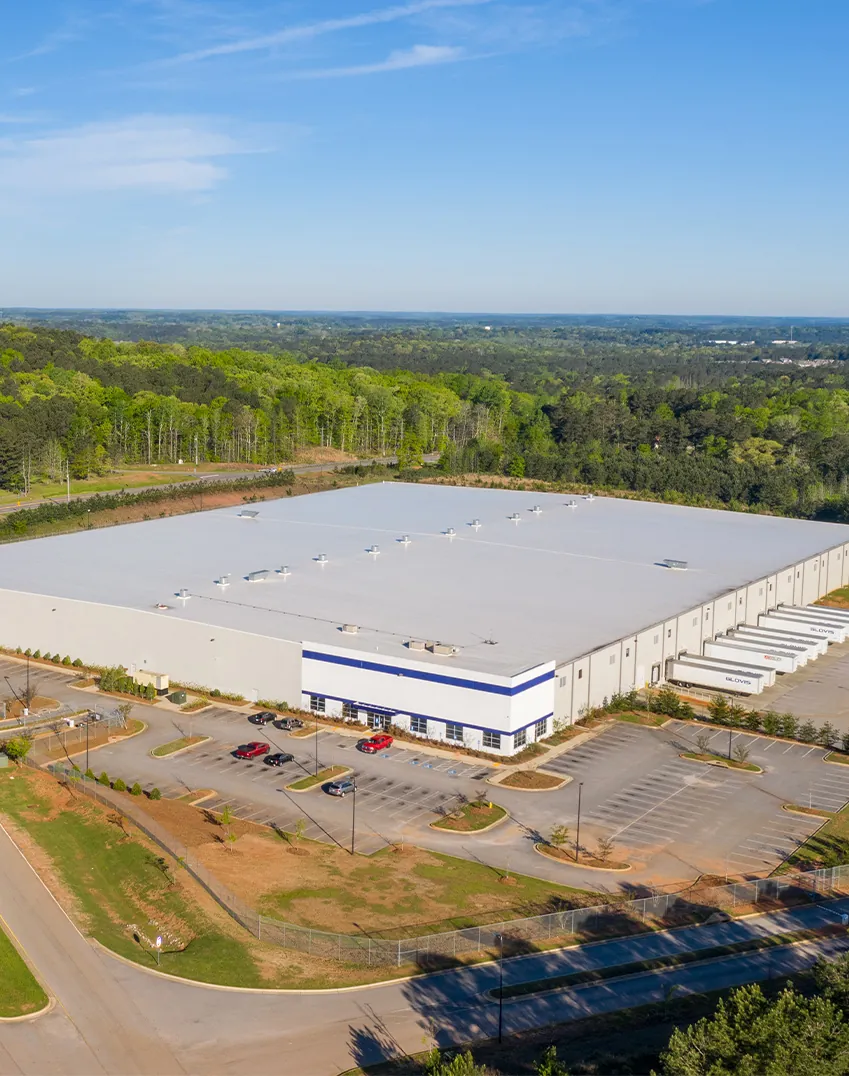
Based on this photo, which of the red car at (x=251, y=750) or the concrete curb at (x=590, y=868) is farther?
the red car at (x=251, y=750)

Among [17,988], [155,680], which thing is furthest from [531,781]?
[17,988]

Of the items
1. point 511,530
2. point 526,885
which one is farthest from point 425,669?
point 511,530

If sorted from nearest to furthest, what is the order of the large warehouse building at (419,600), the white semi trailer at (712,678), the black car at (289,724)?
the black car at (289,724)
the large warehouse building at (419,600)
the white semi trailer at (712,678)

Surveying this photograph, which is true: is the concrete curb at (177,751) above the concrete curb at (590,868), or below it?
above

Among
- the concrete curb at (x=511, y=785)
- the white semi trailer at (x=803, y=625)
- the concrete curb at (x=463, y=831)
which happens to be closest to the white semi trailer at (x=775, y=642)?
the white semi trailer at (x=803, y=625)

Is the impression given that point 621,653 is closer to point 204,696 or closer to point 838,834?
point 838,834

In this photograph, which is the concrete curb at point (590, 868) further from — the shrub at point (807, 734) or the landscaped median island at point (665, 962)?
the shrub at point (807, 734)

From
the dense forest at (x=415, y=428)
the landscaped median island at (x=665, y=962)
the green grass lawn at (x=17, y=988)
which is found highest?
the dense forest at (x=415, y=428)
